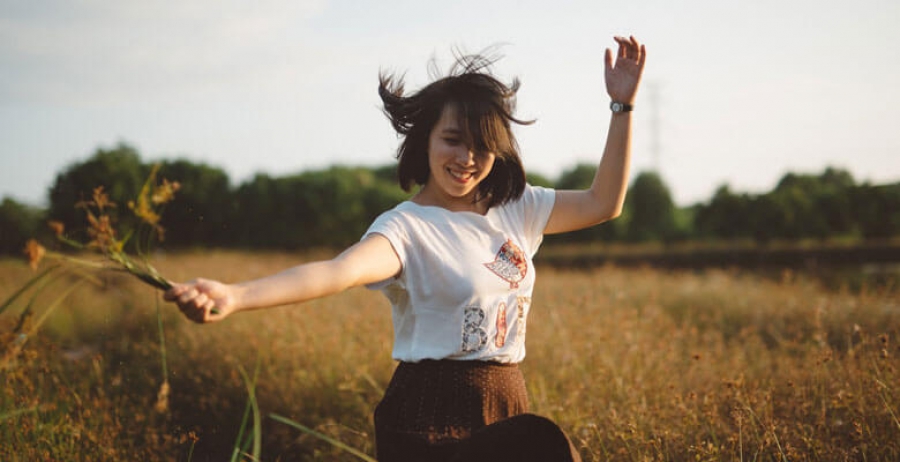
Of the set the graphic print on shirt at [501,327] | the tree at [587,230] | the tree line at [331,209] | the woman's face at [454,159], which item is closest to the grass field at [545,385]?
the graphic print on shirt at [501,327]

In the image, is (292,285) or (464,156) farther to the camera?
(464,156)

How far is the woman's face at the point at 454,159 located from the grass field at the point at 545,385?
107 centimetres

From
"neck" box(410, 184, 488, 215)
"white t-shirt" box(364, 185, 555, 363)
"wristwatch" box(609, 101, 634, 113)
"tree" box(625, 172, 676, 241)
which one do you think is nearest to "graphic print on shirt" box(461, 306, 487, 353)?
"white t-shirt" box(364, 185, 555, 363)

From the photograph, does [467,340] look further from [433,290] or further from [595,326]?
[595,326]

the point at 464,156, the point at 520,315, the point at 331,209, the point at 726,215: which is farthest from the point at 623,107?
the point at 331,209

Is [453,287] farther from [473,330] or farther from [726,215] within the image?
[726,215]

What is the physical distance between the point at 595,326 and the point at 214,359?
2940mm

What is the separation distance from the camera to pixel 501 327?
6.81ft

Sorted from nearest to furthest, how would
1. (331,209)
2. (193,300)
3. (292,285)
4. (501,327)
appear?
1. (193,300)
2. (292,285)
3. (501,327)
4. (331,209)

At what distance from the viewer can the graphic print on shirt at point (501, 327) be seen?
6.77 ft

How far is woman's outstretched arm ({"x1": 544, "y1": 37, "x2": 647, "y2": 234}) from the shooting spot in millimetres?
2404

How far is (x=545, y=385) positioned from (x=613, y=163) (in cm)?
194

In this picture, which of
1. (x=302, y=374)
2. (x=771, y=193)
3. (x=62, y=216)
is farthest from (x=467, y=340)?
(x=771, y=193)

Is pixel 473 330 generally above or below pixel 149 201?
below
